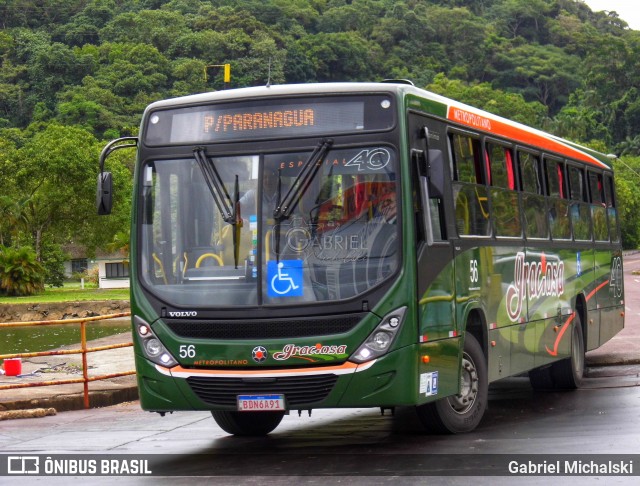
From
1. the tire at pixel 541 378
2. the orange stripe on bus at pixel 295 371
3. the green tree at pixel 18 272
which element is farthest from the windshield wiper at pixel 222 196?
the green tree at pixel 18 272

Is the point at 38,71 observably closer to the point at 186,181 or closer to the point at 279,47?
the point at 279,47

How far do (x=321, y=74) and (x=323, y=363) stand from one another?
159m

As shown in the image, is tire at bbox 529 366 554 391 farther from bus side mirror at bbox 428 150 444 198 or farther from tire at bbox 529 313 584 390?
bus side mirror at bbox 428 150 444 198

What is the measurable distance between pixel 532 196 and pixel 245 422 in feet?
14.2

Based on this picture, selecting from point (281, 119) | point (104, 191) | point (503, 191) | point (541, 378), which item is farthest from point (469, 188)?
point (541, 378)

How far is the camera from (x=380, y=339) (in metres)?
9.87

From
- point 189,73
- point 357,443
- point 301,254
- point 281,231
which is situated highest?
point 189,73

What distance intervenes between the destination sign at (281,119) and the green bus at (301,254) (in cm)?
1

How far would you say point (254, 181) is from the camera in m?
10.2

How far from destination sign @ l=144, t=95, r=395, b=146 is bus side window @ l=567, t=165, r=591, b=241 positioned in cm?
634

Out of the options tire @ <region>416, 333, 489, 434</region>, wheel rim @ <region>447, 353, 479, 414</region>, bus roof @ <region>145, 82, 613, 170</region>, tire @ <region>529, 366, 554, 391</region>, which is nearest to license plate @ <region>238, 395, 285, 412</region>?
tire @ <region>416, 333, 489, 434</region>

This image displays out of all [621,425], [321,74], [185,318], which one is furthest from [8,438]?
[321,74]

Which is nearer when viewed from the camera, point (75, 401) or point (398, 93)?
point (398, 93)

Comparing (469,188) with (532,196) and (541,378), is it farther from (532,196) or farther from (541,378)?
(541,378)
